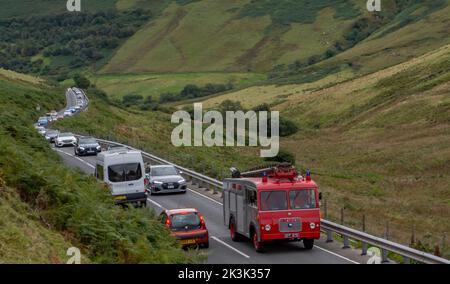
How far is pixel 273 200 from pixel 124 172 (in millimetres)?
10849

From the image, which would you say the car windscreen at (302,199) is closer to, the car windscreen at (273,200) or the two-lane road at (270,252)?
the car windscreen at (273,200)

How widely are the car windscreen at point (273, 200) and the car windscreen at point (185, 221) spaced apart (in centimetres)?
269

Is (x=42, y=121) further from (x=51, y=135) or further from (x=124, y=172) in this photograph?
(x=124, y=172)

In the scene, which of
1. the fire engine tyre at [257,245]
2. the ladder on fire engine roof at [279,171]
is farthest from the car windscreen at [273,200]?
the fire engine tyre at [257,245]

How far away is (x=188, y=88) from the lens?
172000mm

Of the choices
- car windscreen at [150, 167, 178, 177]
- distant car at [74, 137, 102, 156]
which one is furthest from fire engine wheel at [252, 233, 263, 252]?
distant car at [74, 137, 102, 156]

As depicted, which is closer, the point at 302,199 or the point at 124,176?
the point at 302,199

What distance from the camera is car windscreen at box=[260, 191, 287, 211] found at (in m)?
21.6

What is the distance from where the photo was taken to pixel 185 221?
23219 millimetres

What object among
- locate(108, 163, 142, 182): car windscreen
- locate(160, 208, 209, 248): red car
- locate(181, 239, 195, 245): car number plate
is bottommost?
locate(181, 239, 195, 245): car number plate

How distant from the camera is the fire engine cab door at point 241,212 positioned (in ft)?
76.6

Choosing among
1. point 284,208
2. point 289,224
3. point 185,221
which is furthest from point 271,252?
point 185,221

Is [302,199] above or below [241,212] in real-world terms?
above

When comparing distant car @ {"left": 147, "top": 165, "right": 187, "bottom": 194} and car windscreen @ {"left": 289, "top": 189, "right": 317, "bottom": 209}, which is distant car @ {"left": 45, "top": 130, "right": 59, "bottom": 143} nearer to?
distant car @ {"left": 147, "top": 165, "right": 187, "bottom": 194}
